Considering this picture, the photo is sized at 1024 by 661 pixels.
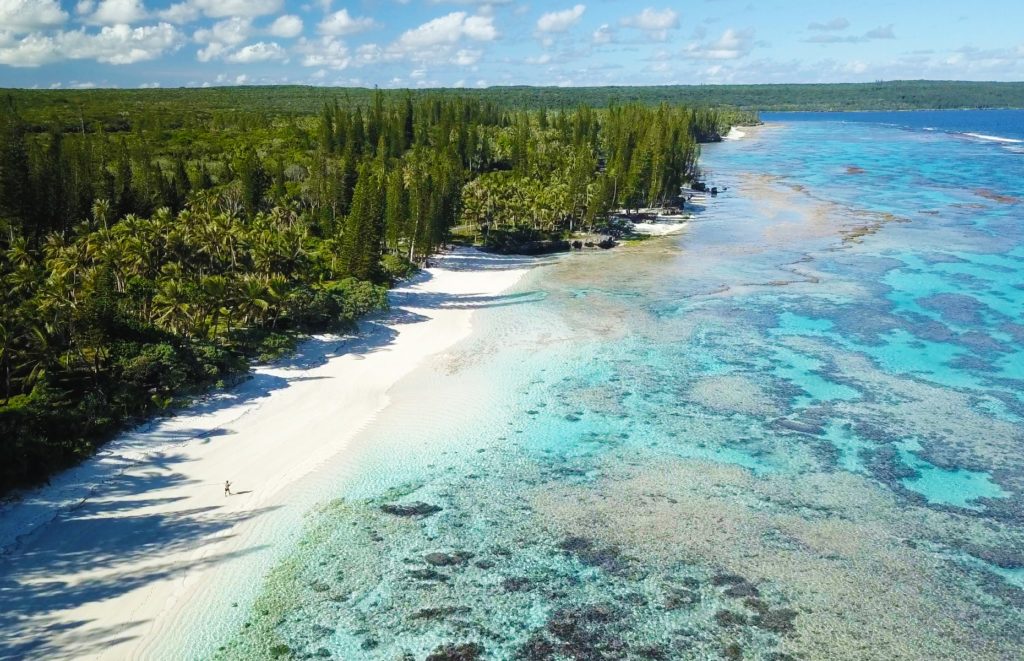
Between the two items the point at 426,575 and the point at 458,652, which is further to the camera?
the point at 426,575

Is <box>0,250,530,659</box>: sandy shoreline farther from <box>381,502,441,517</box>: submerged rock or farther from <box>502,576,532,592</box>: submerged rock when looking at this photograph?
<box>502,576,532,592</box>: submerged rock

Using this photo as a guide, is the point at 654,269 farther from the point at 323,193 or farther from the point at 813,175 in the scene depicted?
the point at 813,175

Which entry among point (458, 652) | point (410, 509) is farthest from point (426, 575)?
point (410, 509)

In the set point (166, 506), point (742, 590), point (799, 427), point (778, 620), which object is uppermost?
point (166, 506)

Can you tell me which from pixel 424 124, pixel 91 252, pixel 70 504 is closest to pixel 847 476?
pixel 70 504

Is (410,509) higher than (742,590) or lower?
higher

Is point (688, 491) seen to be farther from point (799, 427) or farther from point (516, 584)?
point (799, 427)

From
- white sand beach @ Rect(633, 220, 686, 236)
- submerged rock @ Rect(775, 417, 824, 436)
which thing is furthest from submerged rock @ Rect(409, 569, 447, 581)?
white sand beach @ Rect(633, 220, 686, 236)

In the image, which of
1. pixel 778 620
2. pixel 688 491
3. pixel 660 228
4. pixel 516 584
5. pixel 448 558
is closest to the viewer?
pixel 778 620

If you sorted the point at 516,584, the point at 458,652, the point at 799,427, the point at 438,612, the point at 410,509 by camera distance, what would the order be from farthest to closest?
the point at 799,427, the point at 410,509, the point at 516,584, the point at 438,612, the point at 458,652
